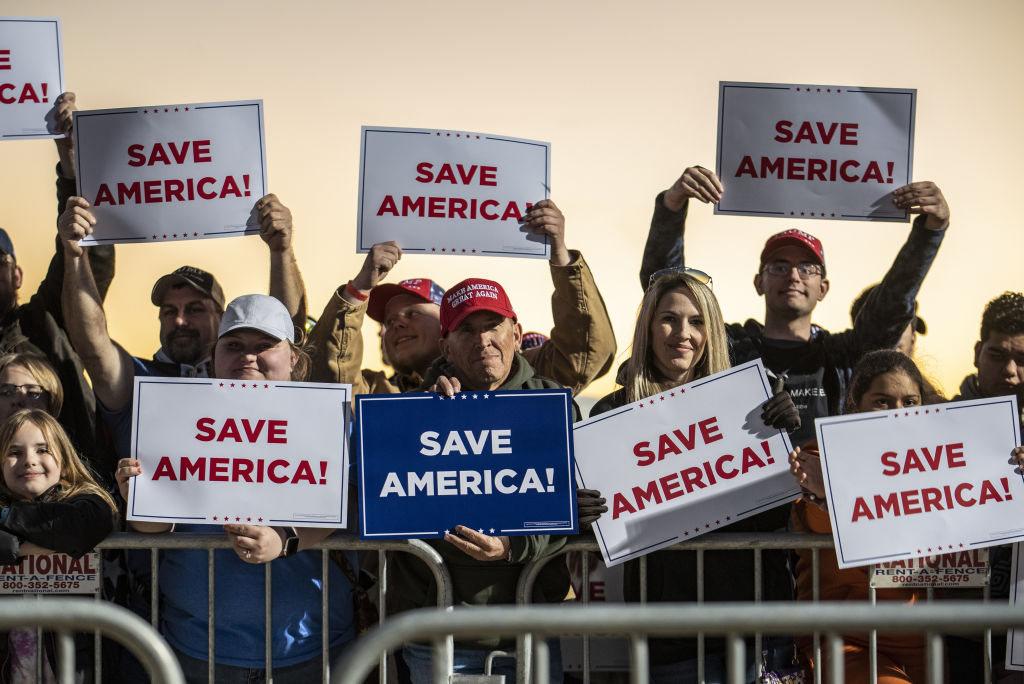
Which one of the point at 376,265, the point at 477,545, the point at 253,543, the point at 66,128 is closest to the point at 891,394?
Result: the point at 477,545

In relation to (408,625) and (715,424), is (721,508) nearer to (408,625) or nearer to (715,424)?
(715,424)

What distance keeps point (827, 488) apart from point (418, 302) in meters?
2.00

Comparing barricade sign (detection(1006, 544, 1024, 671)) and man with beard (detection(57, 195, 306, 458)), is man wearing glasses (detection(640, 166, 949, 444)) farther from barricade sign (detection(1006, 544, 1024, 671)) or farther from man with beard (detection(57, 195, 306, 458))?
man with beard (detection(57, 195, 306, 458))

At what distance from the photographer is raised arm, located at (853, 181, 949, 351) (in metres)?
4.53

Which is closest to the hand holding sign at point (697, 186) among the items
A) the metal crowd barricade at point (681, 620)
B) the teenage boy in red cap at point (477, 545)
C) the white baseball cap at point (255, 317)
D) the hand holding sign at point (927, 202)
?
the hand holding sign at point (927, 202)

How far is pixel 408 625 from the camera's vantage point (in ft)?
8.18

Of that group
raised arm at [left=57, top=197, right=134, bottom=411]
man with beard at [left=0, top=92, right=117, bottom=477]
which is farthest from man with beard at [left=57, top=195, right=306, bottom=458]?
man with beard at [left=0, top=92, right=117, bottom=477]

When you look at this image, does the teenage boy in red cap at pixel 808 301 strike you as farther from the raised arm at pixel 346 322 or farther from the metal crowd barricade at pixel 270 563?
the metal crowd barricade at pixel 270 563

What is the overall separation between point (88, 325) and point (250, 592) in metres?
1.32

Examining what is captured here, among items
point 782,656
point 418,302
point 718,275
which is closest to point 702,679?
point 782,656

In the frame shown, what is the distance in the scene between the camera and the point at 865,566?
12.7 ft

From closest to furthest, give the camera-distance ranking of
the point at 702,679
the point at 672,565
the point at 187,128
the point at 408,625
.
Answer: the point at 408,625
the point at 702,679
the point at 672,565
the point at 187,128

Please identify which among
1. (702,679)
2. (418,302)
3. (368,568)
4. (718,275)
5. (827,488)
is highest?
(718,275)

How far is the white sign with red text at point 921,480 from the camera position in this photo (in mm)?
3758
